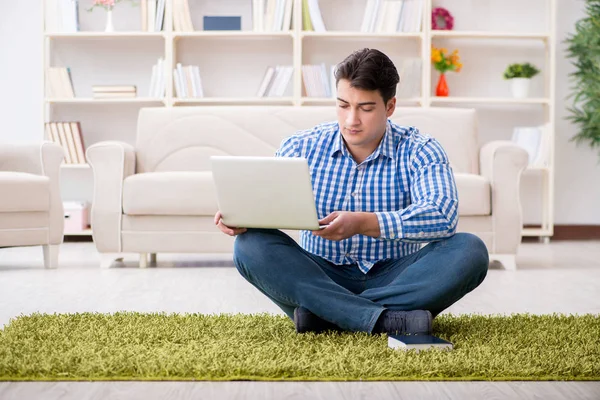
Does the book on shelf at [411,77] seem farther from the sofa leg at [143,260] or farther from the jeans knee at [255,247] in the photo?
the jeans knee at [255,247]

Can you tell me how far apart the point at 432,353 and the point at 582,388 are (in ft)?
1.08

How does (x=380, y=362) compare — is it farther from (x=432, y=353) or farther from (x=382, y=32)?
(x=382, y=32)

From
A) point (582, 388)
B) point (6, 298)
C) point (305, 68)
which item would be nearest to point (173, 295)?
point (6, 298)

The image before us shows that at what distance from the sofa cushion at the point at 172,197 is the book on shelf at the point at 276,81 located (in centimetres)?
161

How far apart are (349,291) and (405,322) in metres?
0.16

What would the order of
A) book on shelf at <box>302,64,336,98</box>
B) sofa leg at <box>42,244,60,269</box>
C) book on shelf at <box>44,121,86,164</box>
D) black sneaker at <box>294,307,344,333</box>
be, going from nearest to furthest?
black sneaker at <box>294,307,344,333</box>
sofa leg at <box>42,244,60,269</box>
book on shelf at <box>44,121,86,164</box>
book on shelf at <box>302,64,336,98</box>

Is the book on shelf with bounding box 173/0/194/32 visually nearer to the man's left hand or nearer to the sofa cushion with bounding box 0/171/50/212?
the sofa cushion with bounding box 0/171/50/212

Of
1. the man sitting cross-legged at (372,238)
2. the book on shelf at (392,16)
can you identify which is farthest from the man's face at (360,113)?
the book on shelf at (392,16)

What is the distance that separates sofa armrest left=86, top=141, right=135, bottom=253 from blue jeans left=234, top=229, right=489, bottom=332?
194 cm

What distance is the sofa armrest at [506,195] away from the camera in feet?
13.0

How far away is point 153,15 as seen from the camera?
541 centimetres

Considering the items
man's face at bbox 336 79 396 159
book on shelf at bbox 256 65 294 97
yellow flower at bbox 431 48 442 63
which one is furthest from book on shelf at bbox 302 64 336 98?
man's face at bbox 336 79 396 159

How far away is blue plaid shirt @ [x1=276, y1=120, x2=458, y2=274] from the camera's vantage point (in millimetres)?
2162

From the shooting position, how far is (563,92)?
5660 mm
